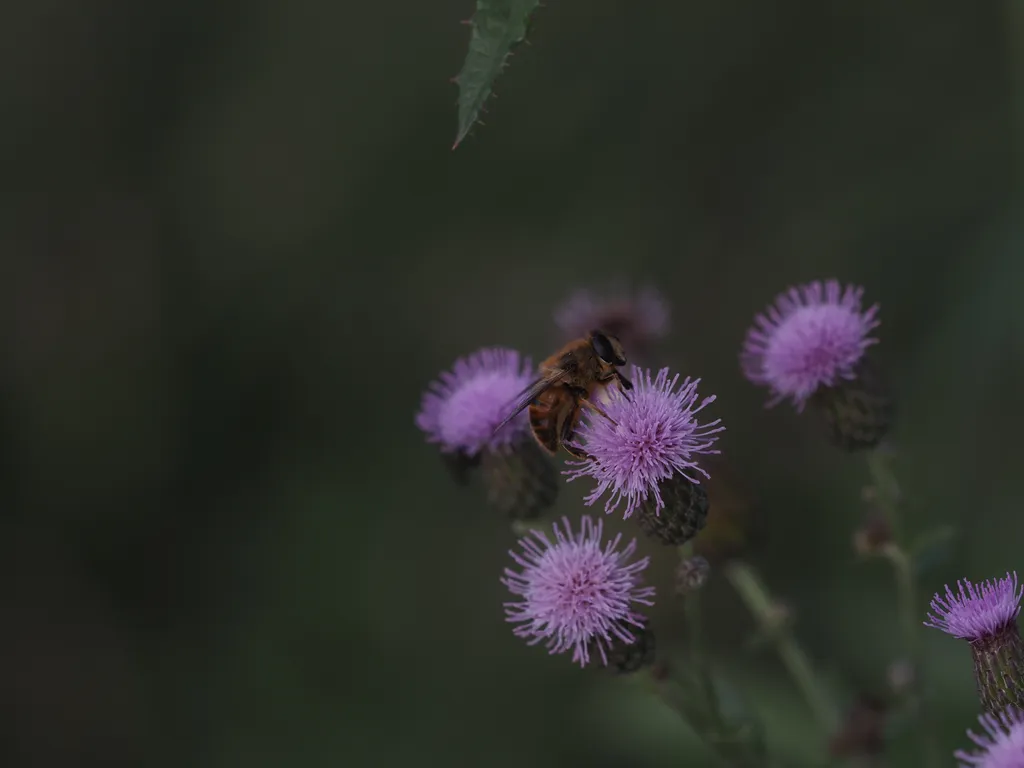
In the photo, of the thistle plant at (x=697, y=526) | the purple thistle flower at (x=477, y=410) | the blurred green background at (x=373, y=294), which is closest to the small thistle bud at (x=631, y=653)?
the thistle plant at (x=697, y=526)

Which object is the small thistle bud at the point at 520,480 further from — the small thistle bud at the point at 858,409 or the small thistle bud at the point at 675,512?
the small thistle bud at the point at 858,409

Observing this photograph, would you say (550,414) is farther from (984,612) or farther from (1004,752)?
(1004,752)

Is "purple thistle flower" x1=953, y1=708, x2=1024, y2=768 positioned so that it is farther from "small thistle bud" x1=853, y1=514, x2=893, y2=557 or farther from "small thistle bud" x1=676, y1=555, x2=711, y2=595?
"small thistle bud" x1=853, y1=514, x2=893, y2=557

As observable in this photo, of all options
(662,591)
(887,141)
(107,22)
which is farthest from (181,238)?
(887,141)

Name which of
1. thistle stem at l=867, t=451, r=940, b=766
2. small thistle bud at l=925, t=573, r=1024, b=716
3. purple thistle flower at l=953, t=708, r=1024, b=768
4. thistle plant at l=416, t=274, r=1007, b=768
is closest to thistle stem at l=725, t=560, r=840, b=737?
thistle plant at l=416, t=274, r=1007, b=768

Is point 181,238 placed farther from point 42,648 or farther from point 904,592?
point 904,592

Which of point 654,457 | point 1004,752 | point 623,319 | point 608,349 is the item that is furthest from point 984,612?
point 623,319
